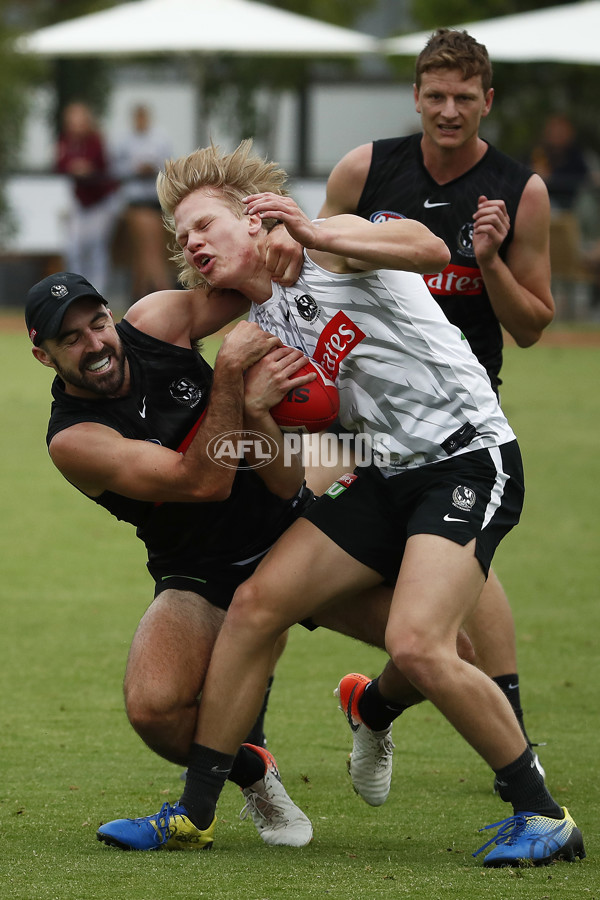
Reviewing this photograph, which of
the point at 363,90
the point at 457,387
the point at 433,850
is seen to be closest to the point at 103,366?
the point at 457,387

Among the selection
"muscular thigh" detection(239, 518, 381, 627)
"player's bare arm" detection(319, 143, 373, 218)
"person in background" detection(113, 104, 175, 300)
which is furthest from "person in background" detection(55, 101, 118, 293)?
"muscular thigh" detection(239, 518, 381, 627)

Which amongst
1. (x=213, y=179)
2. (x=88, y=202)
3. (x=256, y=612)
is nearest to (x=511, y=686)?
(x=256, y=612)

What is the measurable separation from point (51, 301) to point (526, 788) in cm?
207

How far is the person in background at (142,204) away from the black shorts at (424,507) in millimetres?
15195

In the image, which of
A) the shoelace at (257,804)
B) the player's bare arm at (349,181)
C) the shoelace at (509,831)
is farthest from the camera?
the player's bare arm at (349,181)

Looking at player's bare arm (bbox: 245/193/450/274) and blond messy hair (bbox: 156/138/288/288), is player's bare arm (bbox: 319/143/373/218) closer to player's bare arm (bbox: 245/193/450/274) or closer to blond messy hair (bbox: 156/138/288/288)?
blond messy hair (bbox: 156/138/288/288)

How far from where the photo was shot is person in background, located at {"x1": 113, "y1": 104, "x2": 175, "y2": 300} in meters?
19.8

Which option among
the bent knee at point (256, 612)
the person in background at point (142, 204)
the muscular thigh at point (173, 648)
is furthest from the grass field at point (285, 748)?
the person in background at point (142, 204)

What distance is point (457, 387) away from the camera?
4484 mm

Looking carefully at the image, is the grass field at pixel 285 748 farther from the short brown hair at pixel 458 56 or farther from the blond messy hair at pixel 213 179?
the short brown hair at pixel 458 56

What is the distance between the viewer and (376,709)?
15.7 ft

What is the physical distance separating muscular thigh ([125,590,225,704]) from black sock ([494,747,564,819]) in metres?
0.99

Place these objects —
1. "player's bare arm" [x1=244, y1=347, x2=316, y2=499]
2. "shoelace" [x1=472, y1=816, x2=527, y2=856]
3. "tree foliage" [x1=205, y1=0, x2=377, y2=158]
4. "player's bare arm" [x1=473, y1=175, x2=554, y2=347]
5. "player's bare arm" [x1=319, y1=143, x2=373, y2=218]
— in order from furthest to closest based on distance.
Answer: "tree foliage" [x1=205, y1=0, x2=377, y2=158], "player's bare arm" [x1=319, y1=143, x2=373, y2=218], "player's bare arm" [x1=473, y1=175, x2=554, y2=347], "player's bare arm" [x1=244, y1=347, x2=316, y2=499], "shoelace" [x1=472, y1=816, x2=527, y2=856]

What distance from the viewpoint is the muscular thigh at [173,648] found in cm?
444
